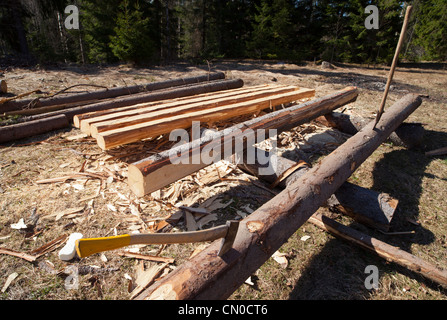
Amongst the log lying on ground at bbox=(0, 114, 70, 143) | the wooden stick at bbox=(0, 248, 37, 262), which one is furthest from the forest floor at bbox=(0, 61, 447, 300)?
the log lying on ground at bbox=(0, 114, 70, 143)

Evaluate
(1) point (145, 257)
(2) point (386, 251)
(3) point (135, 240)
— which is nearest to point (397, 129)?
(2) point (386, 251)

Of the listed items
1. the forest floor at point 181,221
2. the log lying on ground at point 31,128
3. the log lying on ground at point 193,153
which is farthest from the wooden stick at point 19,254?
the log lying on ground at point 31,128

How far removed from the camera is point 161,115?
4.06 metres

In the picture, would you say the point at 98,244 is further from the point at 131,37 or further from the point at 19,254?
the point at 131,37

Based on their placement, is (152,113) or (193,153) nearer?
(193,153)

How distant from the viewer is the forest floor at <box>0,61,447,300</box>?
209cm

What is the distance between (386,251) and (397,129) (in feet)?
11.8

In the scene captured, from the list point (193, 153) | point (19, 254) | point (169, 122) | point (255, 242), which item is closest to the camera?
point (255, 242)

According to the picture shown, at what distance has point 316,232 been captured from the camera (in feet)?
9.00

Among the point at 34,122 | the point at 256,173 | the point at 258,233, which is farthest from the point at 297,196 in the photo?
the point at 34,122

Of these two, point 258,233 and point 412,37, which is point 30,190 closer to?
point 258,233

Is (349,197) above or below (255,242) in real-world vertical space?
below

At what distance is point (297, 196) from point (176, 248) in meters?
1.35

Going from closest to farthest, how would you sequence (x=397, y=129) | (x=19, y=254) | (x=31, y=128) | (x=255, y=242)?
(x=255, y=242), (x=19, y=254), (x=31, y=128), (x=397, y=129)
